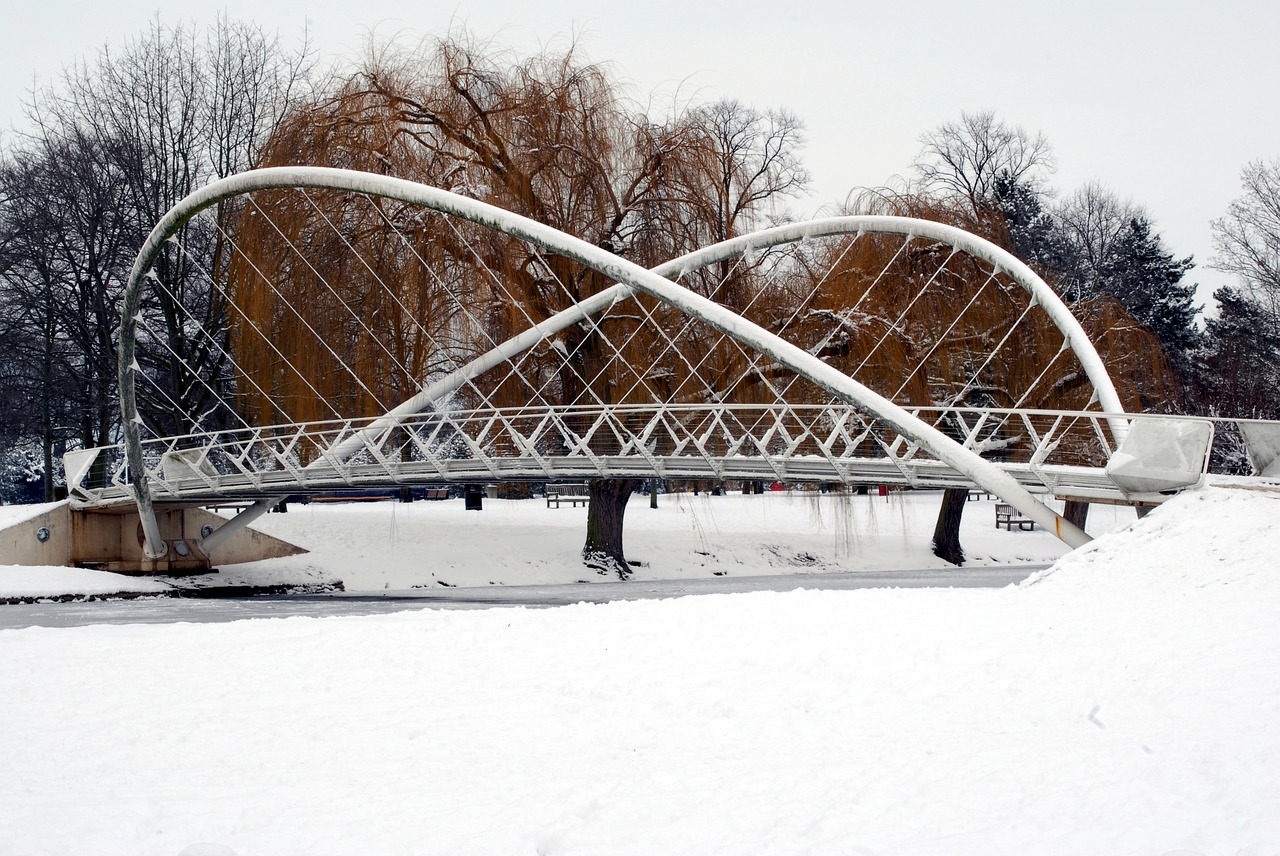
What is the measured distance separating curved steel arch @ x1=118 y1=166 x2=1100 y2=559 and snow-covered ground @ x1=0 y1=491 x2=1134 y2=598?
2.46 m

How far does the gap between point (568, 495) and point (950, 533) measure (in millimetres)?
19613

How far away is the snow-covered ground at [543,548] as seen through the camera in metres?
25.5

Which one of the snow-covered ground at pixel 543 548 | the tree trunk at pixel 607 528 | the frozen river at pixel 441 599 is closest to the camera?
the frozen river at pixel 441 599

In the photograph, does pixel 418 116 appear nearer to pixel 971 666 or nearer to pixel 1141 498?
pixel 1141 498

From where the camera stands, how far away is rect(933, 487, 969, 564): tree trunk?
101 ft

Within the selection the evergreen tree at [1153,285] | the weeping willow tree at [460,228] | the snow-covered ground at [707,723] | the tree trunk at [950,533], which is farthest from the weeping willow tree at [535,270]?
the evergreen tree at [1153,285]

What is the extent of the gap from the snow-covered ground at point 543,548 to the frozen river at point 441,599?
4.19 ft

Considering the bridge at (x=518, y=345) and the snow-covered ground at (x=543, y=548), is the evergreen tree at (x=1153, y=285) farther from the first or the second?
the bridge at (x=518, y=345)

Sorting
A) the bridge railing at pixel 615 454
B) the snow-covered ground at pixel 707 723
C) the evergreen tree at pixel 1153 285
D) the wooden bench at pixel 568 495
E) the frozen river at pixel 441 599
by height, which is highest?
the evergreen tree at pixel 1153 285

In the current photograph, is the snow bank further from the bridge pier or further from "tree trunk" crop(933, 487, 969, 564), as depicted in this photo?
the bridge pier

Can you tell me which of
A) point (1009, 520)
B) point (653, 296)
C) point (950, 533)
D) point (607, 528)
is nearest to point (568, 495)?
point (1009, 520)

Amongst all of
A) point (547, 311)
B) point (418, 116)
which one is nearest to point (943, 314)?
point (547, 311)

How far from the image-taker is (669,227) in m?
24.8

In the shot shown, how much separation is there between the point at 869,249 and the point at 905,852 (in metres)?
20.2
